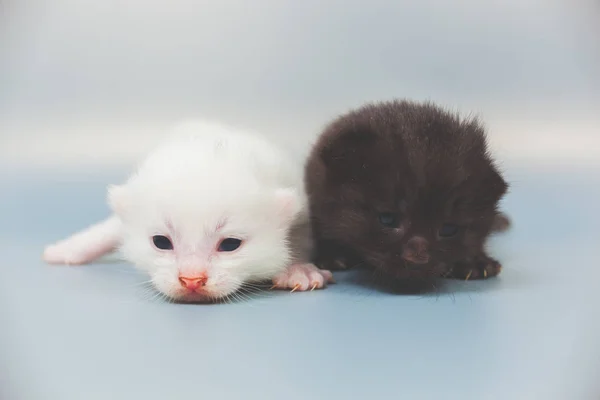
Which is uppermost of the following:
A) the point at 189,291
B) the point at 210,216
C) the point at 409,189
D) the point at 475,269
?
the point at 409,189

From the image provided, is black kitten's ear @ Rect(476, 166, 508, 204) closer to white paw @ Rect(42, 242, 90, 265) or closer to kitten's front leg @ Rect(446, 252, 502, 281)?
kitten's front leg @ Rect(446, 252, 502, 281)

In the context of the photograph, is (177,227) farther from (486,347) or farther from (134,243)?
(486,347)

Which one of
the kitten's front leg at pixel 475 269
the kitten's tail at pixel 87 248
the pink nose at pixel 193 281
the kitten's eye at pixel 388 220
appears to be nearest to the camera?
the pink nose at pixel 193 281

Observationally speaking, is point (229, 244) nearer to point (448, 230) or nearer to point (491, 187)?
point (448, 230)

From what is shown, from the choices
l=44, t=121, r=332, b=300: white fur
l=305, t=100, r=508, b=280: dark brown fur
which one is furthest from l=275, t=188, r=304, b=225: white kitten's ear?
l=305, t=100, r=508, b=280: dark brown fur

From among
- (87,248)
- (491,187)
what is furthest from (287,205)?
(87,248)

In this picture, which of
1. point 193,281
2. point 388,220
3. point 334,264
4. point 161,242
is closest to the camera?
point 193,281

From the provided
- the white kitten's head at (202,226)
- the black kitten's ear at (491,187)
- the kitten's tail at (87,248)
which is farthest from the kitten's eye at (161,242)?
the black kitten's ear at (491,187)

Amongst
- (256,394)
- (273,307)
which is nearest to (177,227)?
(273,307)

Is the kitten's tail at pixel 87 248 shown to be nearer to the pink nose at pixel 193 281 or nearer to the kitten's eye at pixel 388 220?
the pink nose at pixel 193 281
